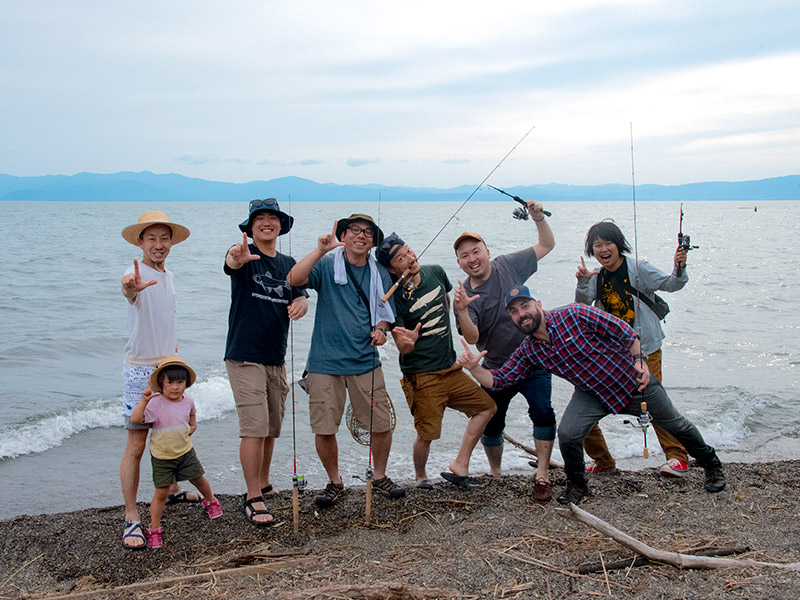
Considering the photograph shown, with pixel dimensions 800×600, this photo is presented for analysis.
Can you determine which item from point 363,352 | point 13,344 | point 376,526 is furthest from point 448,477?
point 13,344

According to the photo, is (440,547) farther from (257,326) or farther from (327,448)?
(257,326)

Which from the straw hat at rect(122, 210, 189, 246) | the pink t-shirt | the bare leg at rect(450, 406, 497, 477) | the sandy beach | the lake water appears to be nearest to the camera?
the sandy beach

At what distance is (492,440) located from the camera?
583 centimetres

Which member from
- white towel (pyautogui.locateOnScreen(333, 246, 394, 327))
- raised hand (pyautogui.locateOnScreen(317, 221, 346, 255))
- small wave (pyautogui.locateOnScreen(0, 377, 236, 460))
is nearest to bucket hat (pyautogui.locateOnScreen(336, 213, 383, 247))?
white towel (pyautogui.locateOnScreen(333, 246, 394, 327))

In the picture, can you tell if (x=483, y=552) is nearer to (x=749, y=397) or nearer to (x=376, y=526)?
(x=376, y=526)

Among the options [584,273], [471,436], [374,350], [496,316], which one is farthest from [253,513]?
[584,273]

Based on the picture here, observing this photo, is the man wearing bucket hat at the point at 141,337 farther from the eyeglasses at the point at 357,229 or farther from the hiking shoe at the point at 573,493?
the hiking shoe at the point at 573,493

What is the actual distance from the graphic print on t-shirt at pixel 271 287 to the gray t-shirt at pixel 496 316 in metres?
1.45

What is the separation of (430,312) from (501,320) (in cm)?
61

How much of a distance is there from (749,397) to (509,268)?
6855 millimetres

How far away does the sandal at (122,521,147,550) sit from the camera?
4699 mm

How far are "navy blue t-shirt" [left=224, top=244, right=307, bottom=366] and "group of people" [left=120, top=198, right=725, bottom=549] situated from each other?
10mm

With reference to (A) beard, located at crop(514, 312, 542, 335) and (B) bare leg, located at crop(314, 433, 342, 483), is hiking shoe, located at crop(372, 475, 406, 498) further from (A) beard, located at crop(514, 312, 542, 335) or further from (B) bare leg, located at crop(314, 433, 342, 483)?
(A) beard, located at crop(514, 312, 542, 335)

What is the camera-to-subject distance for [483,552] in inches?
165
